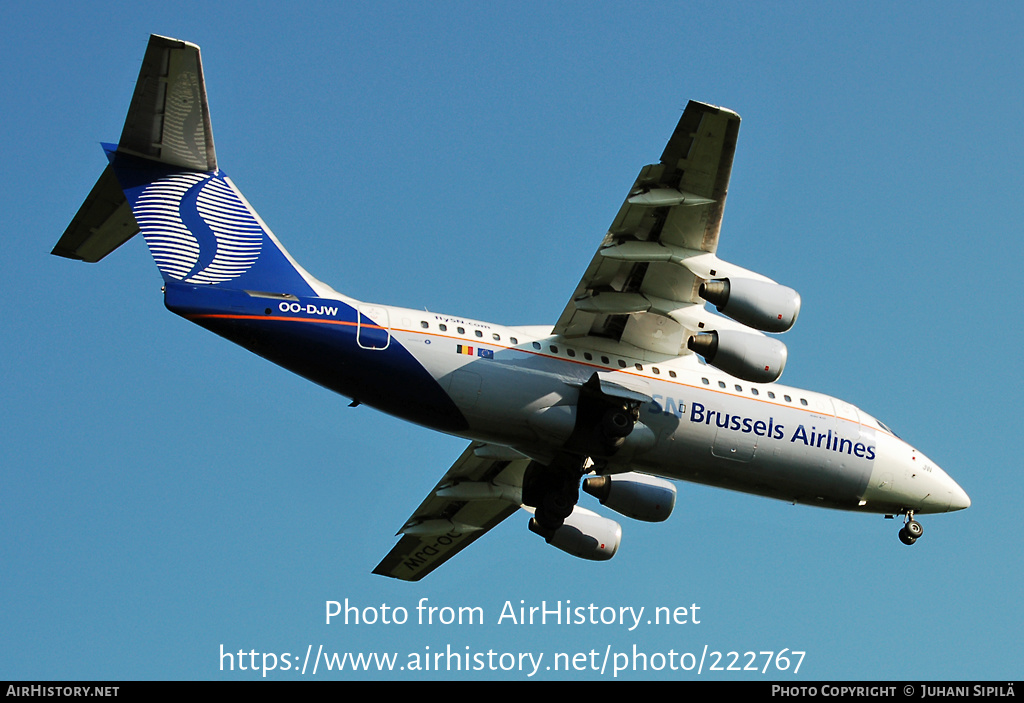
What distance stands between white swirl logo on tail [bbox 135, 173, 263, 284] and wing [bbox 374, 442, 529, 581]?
15.4 feet

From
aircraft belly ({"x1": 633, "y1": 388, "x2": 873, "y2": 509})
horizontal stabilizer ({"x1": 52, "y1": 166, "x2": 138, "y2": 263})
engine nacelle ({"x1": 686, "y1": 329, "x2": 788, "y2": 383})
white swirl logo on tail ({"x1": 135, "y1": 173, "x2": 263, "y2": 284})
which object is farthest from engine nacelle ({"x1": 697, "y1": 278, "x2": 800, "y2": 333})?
horizontal stabilizer ({"x1": 52, "y1": 166, "x2": 138, "y2": 263})

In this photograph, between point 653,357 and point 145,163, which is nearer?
point 145,163

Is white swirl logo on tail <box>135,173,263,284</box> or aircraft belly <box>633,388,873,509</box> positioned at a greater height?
white swirl logo on tail <box>135,173,263,284</box>

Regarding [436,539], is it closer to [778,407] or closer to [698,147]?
[778,407]

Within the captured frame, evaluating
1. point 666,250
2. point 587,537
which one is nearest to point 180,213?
point 666,250

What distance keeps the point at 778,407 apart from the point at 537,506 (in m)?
3.58

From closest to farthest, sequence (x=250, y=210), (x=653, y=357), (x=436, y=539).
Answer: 1. (x=250, y=210)
2. (x=653, y=357)
3. (x=436, y=539)

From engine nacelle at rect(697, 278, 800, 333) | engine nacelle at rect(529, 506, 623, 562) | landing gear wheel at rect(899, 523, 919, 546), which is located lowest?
engine nacelle at rect(529, 506, 623, 562)

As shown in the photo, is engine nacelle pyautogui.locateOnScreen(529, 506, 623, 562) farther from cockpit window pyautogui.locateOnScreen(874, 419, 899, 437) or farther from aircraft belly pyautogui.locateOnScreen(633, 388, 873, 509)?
Answer: cockpit window pyautogui.locateOnScreen(874, 419, 899, 437)

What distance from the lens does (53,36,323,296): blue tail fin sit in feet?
45.8

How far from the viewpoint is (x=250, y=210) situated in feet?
48.8

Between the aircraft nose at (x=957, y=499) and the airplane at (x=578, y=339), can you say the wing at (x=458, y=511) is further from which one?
the aircraft nose at (x=957, y=499)
